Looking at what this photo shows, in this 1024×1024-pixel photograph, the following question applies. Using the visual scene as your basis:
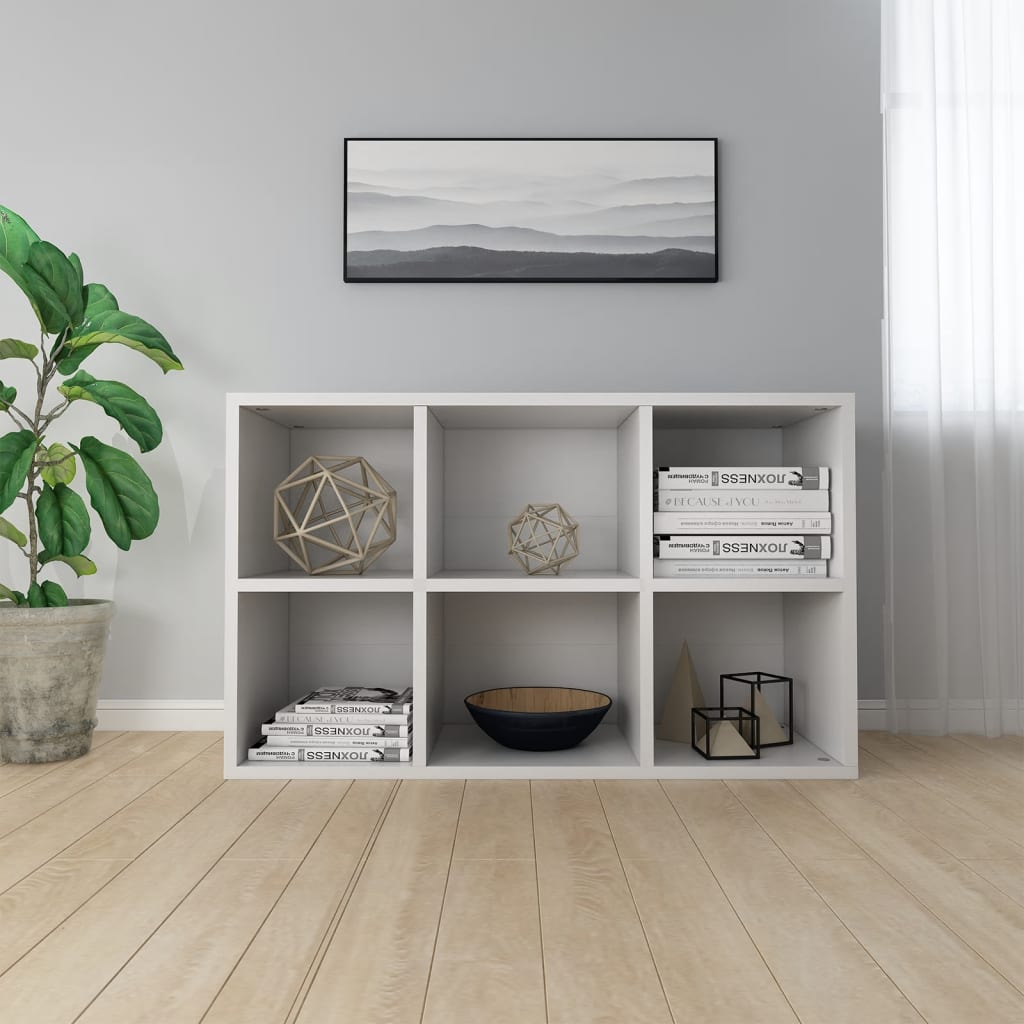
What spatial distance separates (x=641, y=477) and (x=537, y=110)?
3.57ft

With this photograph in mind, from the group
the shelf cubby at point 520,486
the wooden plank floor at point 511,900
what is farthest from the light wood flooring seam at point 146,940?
the shelf cubby at point 520,486

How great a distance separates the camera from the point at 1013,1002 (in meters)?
0.96

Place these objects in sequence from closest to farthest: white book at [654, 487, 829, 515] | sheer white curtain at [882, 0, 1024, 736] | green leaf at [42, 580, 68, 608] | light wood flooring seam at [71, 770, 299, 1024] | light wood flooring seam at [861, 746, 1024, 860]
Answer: light wood flooring seam at [71, 770, 299, 1024] → light wood flooring seam at [861, 746, 1024, 860] → white book at [654, 487, 829, 515] → green leaf at [42, 580, 68, 608] → sheer white curtain at [882, 0, 1024, 736]

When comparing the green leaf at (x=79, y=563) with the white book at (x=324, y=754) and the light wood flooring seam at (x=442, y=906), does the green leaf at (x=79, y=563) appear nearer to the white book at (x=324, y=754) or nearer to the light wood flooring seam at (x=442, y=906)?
the white book at (x=324, y=754)

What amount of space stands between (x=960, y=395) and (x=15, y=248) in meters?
2.26

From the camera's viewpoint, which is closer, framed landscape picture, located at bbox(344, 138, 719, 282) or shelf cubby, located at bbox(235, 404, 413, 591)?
shelf cubby, located at bbox(235, 404, 413, 591)

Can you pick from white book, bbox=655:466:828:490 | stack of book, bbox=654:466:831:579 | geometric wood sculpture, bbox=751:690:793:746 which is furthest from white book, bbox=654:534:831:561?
geometric wood sculpture, bbox=751:690:793:746

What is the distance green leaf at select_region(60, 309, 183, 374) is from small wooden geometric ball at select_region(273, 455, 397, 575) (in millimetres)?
417

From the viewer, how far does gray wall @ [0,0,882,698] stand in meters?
2.28

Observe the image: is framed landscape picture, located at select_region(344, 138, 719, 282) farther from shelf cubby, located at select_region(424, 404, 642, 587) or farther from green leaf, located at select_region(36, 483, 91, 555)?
green leaf, located at select_region(36, 483, 91, 555)

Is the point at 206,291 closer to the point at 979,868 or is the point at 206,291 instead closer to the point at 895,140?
the point at 895,140

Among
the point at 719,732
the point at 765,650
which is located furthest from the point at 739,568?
the point at 765,650

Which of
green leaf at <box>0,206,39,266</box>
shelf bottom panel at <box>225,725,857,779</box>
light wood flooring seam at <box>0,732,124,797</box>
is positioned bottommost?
light wood flooring seam at <box>0,732,124,797</box>

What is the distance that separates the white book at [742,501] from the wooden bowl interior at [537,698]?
0.52 m
